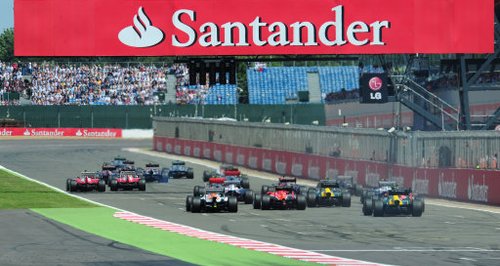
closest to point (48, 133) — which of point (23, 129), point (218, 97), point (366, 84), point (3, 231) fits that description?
point (23, 129)

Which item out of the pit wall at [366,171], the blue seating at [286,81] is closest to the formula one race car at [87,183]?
the pit wall at [366,171]

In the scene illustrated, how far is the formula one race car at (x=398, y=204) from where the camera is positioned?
133ft

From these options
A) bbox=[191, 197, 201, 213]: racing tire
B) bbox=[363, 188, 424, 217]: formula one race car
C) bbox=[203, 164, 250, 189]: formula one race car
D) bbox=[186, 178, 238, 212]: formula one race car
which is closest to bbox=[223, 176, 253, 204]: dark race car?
bbox=[203, 164, 250, 189]: formula one race car

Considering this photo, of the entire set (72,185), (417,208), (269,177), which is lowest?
(269,177)

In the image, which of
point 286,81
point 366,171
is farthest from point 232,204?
point 286,81

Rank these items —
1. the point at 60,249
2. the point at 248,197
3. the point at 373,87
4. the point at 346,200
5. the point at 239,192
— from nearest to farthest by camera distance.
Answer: the point at 60,249, the point at 346,200, the point at 248,197, the point at 239,192, the point at 373,87

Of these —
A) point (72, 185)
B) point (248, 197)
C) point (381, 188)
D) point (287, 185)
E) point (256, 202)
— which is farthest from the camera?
point (72, 185)

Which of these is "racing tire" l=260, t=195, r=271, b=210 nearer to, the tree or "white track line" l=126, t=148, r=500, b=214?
"white track line" l=126, t=148, r=500, b=214

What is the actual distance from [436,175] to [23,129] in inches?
2863

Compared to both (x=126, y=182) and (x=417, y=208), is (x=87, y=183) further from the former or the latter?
(x=417, y=208)

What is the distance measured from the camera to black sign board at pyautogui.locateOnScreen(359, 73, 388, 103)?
200 feet

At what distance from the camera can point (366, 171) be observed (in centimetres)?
5791

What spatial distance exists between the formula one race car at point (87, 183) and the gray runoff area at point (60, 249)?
682 inches

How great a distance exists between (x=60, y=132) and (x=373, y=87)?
61.7 m
